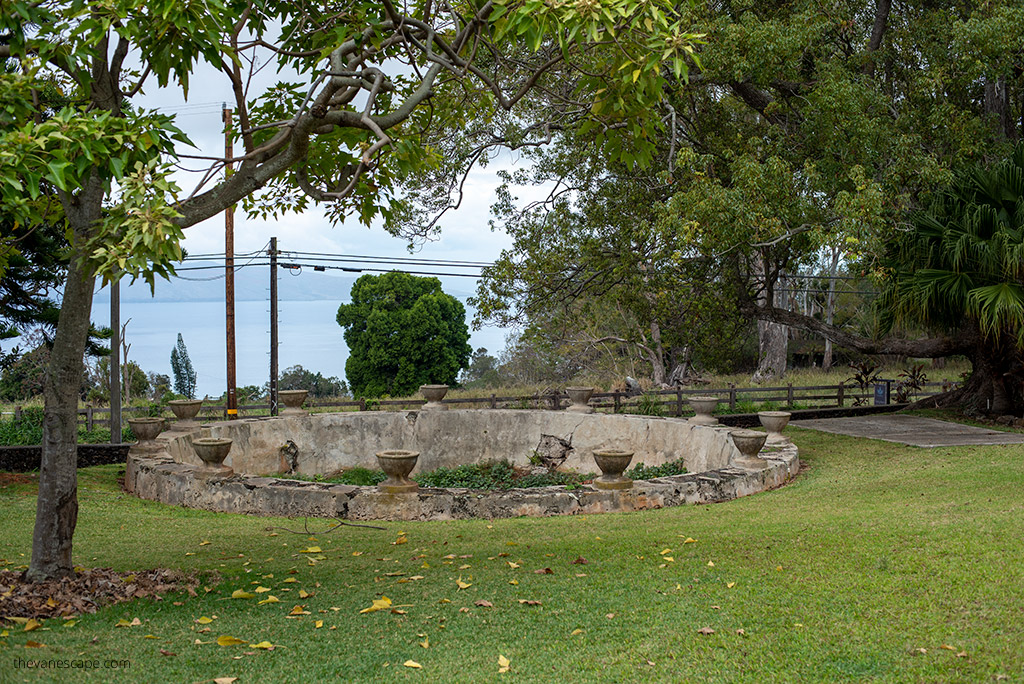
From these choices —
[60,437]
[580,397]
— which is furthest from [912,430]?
[60,437]

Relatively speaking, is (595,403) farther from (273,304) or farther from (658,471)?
(273,304)

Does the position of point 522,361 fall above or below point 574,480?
above

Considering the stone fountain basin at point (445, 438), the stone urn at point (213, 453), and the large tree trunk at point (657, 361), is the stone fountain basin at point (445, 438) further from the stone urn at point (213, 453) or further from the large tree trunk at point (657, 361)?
the large tree trunk at point (657, 361)

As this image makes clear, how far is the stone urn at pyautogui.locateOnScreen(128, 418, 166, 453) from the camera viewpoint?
1134 cm

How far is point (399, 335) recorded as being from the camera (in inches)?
1172

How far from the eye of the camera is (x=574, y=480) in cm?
1304

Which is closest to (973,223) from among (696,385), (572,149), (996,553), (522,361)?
(572,149)

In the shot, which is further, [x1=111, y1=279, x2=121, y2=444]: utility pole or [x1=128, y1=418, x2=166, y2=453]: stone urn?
[x1=111, y1=279, x2=121, y2=444]: utility pole

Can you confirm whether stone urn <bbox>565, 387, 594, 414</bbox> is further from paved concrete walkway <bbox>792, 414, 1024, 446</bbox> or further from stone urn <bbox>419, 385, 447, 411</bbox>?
paved concrete walkway <bbox>792, 414, 1024, 446</bbox>

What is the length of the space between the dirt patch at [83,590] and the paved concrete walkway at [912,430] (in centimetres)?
1077

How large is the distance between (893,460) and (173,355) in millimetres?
31438

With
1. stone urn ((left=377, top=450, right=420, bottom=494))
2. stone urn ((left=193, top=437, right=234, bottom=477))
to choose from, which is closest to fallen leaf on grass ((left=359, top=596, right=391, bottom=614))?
stone urn ((left=377, top=450, right=420, bottom=494))

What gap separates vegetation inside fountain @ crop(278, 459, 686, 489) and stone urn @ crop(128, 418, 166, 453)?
2.52 m

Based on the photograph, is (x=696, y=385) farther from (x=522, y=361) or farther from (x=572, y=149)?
(x=572, y=149)
